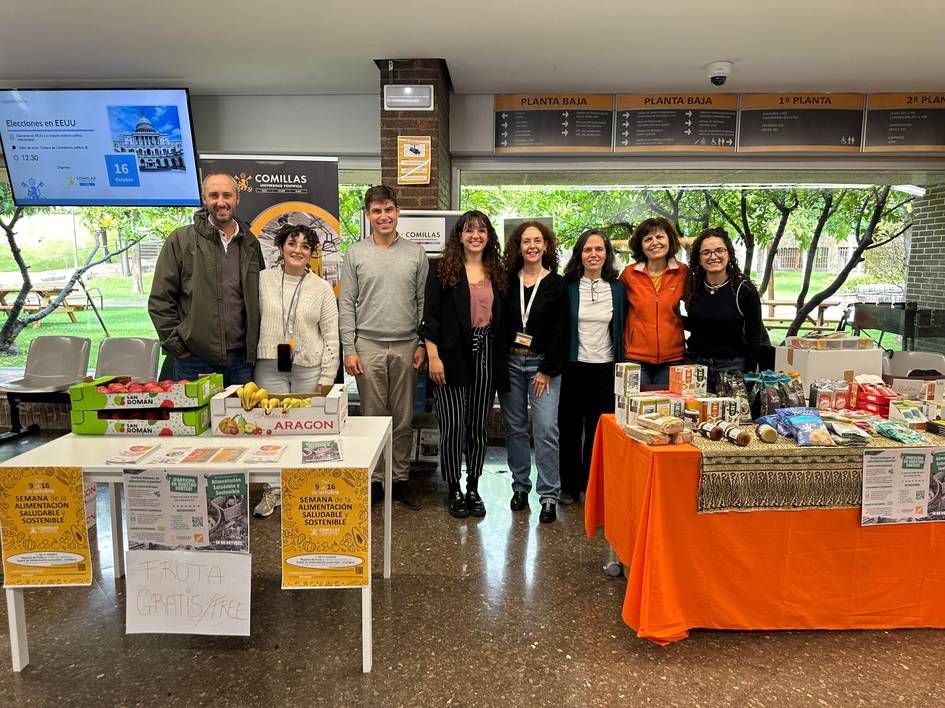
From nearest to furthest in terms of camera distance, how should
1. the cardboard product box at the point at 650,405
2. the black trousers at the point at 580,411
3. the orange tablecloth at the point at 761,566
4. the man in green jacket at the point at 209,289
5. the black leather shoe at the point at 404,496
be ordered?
the orange tablecloth at the point at 761,566
the cardboard product box at the point at 650,405
the man in green jacket at the point at 209,289
the black trousers at the point at 580,411
the black leather shoe at the point at 404,496

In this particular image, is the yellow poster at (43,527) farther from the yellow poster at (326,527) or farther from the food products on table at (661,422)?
the food products on table at (661,422)

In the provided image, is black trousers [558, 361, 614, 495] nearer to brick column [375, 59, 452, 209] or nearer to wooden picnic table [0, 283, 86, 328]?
brick column [375, 59, 452, 209]

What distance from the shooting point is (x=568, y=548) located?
9.36 ft

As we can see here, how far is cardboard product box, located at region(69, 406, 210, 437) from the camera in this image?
214 cm

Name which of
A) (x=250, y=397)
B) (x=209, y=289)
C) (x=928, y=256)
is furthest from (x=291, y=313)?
(x=928, y=256)

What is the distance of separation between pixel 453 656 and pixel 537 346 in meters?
1.55

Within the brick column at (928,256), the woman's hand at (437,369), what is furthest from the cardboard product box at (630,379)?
the brick column at (928,256)

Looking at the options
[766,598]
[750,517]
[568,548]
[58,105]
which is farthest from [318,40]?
[766,598]

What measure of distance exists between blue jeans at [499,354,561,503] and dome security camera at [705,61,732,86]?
2512mm

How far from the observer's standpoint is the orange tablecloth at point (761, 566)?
2025 mm

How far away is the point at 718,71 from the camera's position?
4.06m

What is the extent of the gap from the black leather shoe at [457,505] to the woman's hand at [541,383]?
0.73m

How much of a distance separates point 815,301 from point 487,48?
11.3 ft

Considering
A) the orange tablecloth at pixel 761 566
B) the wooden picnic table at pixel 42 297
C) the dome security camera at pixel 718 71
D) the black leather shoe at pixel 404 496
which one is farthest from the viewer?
the wooden picnic table at pixel 42 297
